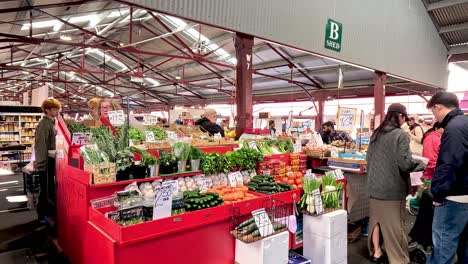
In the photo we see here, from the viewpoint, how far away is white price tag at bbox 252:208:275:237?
102 inches

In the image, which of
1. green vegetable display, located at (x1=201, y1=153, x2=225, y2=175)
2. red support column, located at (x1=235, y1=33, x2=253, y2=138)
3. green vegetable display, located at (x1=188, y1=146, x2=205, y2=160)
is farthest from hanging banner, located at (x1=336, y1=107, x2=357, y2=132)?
green vegetable display, located at (x1=188, y1=146, x2=205, y2=160)

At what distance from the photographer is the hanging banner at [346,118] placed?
5.04 metres

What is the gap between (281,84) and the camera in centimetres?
1541

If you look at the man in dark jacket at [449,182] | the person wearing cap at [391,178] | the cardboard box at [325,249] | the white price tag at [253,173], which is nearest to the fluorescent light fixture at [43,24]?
the white price tag at [253,173]

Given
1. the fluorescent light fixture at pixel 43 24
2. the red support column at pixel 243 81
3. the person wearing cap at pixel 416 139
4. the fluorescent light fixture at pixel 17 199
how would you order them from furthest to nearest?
1. the fluorescent light fixture at pixel 43 24
2. the fluorescent light fixture at pixel 17 199
3. the person wearing cap at pixel 416 139
4. the red support column at pixel 243 81

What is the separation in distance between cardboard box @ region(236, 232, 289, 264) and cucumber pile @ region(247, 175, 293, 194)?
21.7 inches

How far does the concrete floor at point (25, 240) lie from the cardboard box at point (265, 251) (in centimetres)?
142

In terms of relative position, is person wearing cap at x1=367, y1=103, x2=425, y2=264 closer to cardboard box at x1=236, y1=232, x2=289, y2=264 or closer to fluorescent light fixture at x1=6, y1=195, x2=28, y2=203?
cardboard box at x1=236, y1=232, x2=289, y2=264

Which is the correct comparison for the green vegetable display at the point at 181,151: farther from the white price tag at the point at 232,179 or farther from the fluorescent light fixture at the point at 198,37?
the fluorescent light fixture at the point at 198,37

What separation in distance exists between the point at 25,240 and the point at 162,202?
325 centimetres

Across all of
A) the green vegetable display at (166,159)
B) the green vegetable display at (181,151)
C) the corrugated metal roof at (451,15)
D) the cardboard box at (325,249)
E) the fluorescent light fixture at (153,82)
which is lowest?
the cardboard box at (325,249)

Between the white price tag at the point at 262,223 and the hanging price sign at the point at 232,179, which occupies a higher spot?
the hanging price sign at the point at 232,179

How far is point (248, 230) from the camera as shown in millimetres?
2680

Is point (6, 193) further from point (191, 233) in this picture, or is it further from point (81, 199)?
point (191, 233)
